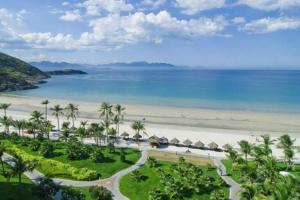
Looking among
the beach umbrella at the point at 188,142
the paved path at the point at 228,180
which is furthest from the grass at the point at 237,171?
the beach umbrella at the point at 188,142

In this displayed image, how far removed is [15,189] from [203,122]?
71.8m

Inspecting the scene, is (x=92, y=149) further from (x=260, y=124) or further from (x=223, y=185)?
(x=260, y=124)

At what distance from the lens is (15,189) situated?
52.8 m

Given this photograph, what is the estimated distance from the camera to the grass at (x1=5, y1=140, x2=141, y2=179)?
62.4 m

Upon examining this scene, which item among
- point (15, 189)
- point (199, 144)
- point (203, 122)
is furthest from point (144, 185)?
point (203, 122)

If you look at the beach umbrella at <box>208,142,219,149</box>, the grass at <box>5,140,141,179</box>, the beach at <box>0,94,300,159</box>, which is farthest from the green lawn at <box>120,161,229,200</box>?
the beach at <box>0,94,300,159</box>

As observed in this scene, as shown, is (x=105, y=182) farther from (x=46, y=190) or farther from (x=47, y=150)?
(x=47, y=150)

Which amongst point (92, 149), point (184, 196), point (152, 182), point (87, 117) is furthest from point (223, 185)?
point (87, 117)

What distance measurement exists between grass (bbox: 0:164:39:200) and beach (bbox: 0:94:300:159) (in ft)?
118

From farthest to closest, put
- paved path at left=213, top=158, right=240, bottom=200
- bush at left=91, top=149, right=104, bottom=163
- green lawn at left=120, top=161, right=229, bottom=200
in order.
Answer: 1. bush at left=91, top=149, right=104, bottom=163
2. paved path at left=213, top=158, right=240, bottom=200
3. green lawn at left=120, top=161, right=229, bottom=200

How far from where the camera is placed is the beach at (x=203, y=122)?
→ 309ft

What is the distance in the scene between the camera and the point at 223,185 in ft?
188

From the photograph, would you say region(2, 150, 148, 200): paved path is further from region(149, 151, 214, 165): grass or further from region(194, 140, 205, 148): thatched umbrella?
region(194, 140, 205, 148): thatched umbrella

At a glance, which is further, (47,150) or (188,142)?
(188,142)
